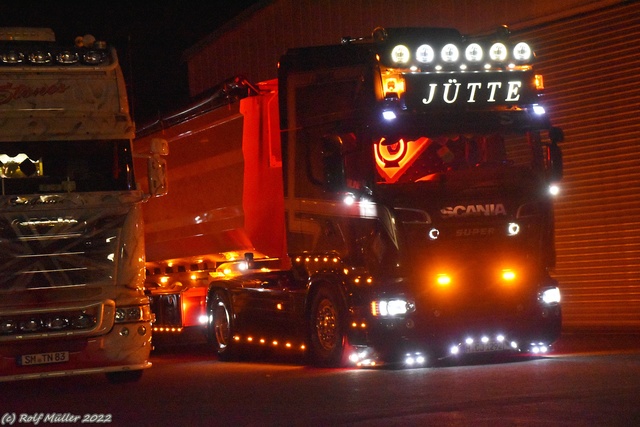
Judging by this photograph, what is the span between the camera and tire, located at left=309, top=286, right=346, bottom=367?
14.3 metres

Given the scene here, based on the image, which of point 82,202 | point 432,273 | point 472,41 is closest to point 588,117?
point 472,41

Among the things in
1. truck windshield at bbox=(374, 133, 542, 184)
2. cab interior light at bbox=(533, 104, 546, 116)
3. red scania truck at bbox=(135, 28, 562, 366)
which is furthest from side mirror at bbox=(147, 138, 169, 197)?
cab interior light at bbox=(533, 104, 546, 116)

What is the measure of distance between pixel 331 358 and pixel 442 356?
60.6 inches

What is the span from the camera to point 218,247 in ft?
58.3

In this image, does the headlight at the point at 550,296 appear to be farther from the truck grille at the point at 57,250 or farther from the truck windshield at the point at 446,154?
the truck grille at the point at 57,250

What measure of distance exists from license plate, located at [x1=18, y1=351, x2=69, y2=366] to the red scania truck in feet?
10.9

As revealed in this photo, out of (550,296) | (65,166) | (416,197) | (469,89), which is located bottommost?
(550,296)

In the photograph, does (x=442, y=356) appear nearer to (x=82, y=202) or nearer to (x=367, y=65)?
(x=367, y=65)

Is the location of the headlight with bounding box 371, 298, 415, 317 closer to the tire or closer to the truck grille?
the tire

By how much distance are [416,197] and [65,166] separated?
13.9 ft

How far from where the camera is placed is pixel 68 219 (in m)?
13.7

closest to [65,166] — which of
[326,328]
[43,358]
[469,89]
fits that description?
[43,358]

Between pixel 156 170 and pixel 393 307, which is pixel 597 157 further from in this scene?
pixel 156 170

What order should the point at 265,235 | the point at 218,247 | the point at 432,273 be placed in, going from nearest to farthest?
the point at 432,273
the point at 265,235
the point at 218,247
